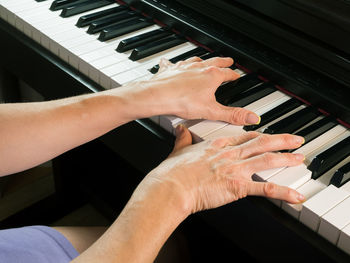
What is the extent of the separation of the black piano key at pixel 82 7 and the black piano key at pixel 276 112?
75 centimetres

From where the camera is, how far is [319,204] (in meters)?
1.02

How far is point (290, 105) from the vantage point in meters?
1.28

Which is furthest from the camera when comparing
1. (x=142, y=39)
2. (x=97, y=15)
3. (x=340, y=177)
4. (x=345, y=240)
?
(x=97, y=15)

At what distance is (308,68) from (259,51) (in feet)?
0.49

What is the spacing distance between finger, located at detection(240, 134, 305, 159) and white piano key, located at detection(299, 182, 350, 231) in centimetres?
13

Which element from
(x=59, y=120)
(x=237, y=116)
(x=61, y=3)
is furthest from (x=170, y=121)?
(x=61, y=3)

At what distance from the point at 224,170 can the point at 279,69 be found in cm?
38

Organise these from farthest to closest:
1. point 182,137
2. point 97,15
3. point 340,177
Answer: point 97,15 < point 182,137 < point 340,177

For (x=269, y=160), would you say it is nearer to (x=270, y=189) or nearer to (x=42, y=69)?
(x=270, y=189)

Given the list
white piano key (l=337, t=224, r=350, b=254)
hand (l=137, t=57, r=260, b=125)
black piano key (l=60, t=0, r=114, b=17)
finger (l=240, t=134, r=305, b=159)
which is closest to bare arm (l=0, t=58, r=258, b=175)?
hand (l=137, t=57, r=260, b=125)

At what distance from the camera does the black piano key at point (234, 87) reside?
1.29 m

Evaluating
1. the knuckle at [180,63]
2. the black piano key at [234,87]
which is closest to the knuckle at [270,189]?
the black piano key at [234,87]

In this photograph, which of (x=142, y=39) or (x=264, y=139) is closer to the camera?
(x=264, y=139)

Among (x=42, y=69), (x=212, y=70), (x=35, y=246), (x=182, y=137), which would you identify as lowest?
(x=35, y=246)
